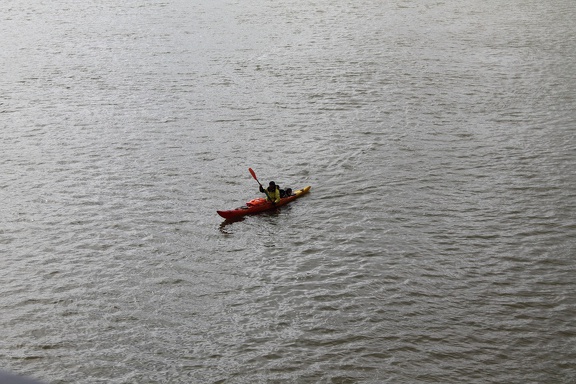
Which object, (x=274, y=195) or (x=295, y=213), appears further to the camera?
(x=295, y=213)

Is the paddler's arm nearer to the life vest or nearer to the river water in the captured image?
the life vest

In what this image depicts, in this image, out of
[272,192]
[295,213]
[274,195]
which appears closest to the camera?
[272,192]

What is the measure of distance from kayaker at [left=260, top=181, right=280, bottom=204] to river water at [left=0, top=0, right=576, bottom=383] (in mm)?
546

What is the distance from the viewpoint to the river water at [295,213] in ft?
58.0

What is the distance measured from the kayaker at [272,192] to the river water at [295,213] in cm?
55

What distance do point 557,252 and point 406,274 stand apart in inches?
181

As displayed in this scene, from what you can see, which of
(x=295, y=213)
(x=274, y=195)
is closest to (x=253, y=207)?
(x=274, y=195)

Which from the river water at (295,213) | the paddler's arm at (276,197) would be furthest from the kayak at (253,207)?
the river water at (295,213)

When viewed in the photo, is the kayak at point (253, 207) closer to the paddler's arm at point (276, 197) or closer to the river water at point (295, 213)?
the paddler's arm at point (276, 197)

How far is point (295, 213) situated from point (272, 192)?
1032mm

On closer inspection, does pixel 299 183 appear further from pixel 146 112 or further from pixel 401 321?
pixel 146 112

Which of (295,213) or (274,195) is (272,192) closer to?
(274,195)

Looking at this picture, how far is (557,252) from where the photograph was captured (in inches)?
851

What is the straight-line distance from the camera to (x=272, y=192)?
23.9 metres
